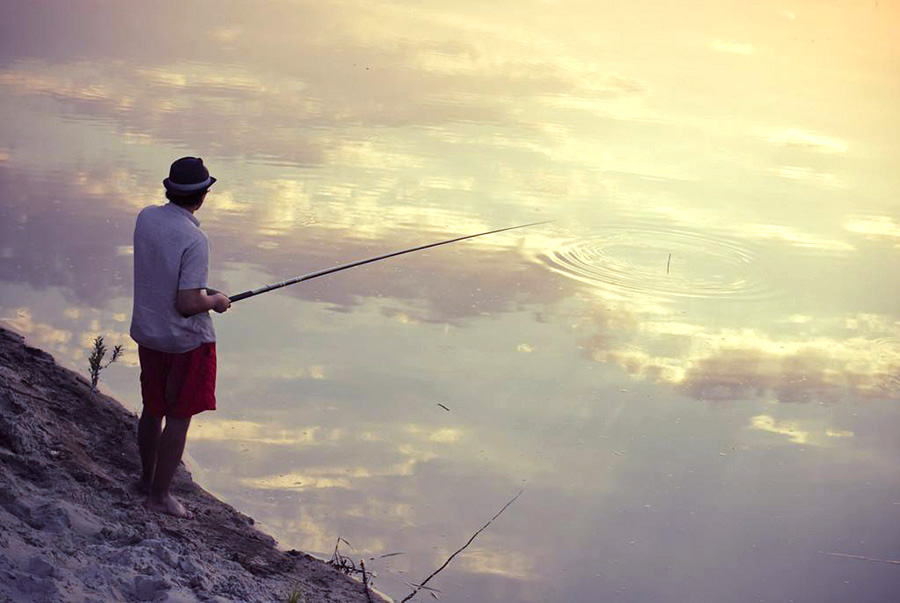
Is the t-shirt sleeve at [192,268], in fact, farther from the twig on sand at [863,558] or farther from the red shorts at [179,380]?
the twig on sand at [863,558]

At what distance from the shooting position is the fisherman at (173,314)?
3.91 meters

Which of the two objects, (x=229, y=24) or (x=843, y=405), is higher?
(x=229, y=24)

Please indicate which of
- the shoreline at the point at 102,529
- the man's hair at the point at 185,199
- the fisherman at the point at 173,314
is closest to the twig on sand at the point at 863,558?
the shoreline at the point at 102,529

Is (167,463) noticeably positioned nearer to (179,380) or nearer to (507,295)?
(179,380)

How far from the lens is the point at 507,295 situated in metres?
6.98

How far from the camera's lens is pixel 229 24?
1523 centimetres

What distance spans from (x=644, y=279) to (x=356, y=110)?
4715 mm

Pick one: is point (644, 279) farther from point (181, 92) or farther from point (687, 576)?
point (181, 92)

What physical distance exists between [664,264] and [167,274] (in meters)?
4.56

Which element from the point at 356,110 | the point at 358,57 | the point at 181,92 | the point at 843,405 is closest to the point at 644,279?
the point at 843,405

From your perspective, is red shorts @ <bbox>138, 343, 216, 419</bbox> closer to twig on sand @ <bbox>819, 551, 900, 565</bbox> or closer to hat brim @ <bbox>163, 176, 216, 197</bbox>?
hat brim @ <bbox>163, 176, 216, 197</bbox>

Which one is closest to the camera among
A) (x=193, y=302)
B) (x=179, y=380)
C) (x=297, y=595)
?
(x=297, y=595)

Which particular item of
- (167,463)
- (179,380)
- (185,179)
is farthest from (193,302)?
(167,463)

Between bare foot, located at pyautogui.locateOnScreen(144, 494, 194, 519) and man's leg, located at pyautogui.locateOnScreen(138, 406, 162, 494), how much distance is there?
→ 0.09 meters
